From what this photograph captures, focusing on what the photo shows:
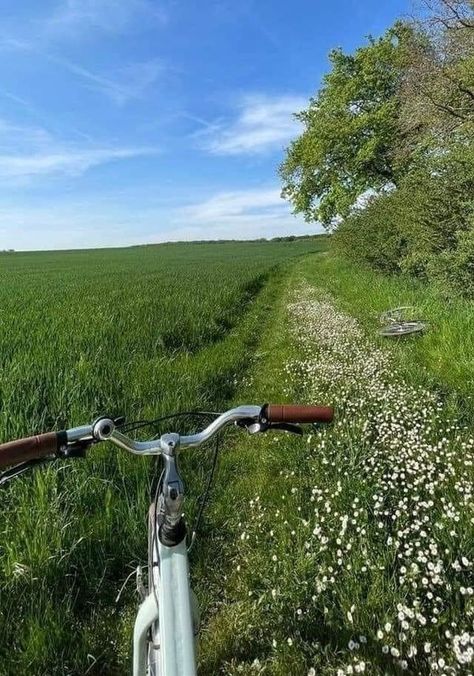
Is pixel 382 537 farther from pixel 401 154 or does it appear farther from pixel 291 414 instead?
pixel 401 154

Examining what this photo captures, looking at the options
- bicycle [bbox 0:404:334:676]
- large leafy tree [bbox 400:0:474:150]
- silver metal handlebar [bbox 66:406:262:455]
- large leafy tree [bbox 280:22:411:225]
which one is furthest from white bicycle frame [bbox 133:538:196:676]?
large leafy tree [bbox 280:22:411:225]

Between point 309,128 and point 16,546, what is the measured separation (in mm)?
29823

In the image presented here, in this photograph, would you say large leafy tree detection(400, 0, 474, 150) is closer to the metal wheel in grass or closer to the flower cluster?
the metal wheel in grass

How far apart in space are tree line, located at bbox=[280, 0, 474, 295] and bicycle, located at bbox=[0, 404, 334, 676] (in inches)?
365

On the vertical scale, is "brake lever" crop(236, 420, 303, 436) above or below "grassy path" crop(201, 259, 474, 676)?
above

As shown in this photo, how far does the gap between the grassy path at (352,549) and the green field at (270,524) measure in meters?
0.01

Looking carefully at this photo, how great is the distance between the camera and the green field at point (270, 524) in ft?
8.11

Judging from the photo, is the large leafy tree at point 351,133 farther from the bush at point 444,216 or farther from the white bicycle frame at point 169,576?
the white bicycle frame at point 169,576

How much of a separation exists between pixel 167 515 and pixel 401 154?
1949 cm

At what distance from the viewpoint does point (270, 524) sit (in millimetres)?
3559

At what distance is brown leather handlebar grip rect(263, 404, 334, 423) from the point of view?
1669 mm

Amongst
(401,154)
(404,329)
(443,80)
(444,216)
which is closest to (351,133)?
(401,154)

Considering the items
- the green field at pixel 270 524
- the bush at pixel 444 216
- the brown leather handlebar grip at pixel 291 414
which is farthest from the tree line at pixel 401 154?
the brown leather handlebar grip at pixel 291 414

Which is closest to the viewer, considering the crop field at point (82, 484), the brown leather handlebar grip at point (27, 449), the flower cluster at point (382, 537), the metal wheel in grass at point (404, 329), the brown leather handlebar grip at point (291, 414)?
the brown leather handlebar grip at point (27, 449)
